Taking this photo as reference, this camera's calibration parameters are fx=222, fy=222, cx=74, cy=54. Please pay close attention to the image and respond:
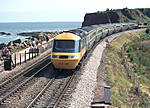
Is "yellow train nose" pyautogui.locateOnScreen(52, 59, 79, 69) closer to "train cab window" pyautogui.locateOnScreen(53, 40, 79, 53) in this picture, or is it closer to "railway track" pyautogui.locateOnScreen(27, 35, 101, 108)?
"train cab window" pyautogui.locateOnScreen(53, 40, 79, 53)

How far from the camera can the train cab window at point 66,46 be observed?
16675 millimetres

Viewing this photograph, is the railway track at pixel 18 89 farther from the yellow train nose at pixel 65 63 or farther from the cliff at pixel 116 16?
the cliff at pixel 116 16

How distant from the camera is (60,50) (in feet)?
54.6

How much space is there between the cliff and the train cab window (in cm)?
7376

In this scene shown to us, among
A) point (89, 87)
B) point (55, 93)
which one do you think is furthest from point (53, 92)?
point (89, 87)

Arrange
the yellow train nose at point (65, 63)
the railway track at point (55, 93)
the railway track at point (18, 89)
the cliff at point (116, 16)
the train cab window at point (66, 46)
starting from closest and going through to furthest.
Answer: the railway track at point (55, 93) → the railway track at point (18, 89) → the yellow train nose at point (65, 63) → the train cab window at point (66, 46) → the cliff at point (116, 16)

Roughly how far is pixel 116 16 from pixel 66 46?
251ft

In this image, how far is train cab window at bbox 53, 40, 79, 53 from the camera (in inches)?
656

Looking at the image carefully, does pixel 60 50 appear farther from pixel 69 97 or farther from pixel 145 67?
pixel 145 67

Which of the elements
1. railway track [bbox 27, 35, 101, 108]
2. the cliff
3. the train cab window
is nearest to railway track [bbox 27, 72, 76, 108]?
railway track [bbox 27, 35, 101, 108]

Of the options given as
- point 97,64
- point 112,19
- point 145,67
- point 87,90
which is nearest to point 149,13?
point 112,19

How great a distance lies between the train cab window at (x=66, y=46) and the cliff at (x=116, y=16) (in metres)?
73.8

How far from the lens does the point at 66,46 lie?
16.9 m

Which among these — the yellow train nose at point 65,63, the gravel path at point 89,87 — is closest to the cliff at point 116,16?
the gravel path at point 89,87
